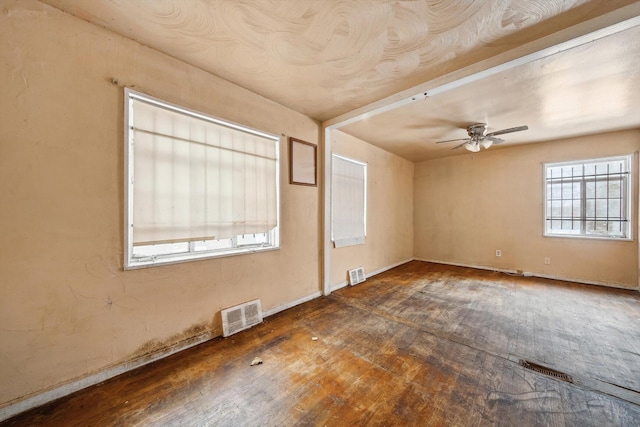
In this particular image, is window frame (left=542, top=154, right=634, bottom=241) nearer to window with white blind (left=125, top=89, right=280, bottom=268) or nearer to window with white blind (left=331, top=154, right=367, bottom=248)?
window with white blind (left=331, top=154, right=367, bottom=248)

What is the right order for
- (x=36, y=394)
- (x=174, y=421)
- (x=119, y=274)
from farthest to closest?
(x=119, y=274) < (x=36, y=394) < (x=174, y=421)

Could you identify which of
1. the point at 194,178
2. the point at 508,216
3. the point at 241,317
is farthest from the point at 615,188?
the point at 194,178

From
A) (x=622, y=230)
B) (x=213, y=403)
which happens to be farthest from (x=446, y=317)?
(x=622, y=230)

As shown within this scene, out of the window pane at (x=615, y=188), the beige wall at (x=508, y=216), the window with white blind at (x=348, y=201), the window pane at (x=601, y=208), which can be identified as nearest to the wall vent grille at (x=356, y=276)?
the window with white blind at (x=348, y=201)

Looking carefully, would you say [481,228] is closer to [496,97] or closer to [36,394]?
[496,97]

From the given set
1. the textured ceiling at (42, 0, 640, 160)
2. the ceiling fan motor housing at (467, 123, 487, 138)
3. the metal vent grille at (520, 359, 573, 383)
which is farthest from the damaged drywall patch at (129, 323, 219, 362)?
the ceiling fan motor housing at (467, 123, 487, 138)

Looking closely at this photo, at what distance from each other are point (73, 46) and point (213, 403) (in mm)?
2777

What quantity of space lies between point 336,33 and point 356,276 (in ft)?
11.9

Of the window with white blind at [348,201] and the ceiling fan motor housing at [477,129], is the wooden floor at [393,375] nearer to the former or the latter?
the window with white blind at [348,201]

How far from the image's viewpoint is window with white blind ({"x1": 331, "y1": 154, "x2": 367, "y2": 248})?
400 centimetres

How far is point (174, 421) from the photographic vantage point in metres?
1.45

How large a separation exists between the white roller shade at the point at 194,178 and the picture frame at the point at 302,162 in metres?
0.36

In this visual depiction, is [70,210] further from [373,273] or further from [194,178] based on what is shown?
[373,273]

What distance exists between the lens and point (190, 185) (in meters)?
2.25
